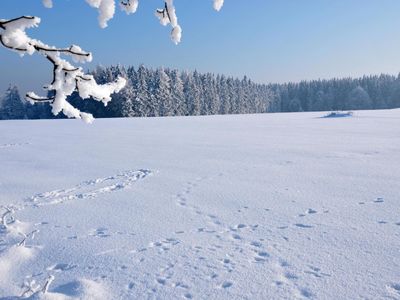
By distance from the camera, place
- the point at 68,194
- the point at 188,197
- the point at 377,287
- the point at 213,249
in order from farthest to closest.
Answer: the point at 68,194 → the point at 188,197 → the point at 213,249 → the point at 377,287

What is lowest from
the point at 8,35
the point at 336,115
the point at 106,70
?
the point at 336,115

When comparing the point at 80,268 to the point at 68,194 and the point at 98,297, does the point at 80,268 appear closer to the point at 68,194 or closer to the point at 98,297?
the point at 98,297

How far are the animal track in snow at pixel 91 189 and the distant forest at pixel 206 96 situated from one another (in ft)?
161

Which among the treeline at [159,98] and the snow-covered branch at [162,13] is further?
the treeline at [159,98]

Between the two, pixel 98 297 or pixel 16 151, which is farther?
pixel 16 151

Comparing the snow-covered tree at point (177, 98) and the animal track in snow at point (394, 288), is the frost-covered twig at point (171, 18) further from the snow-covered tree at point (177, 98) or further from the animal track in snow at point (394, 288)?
the snow-covered tree at point (177, 98)

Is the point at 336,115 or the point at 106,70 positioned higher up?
the point at 106,70

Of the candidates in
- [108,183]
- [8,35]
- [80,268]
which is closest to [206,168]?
[108,183]

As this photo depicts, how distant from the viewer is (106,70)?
6419 cm

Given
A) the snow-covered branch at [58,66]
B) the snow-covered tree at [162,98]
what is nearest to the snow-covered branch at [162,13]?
the snow-covered branch at [58,66]

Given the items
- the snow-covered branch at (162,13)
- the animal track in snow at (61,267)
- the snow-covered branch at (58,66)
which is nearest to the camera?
the snow-covered branch at (58,66)

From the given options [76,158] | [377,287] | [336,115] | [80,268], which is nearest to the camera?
[377,287]

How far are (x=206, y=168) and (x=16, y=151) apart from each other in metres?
8.76

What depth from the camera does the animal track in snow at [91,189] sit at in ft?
22.7
